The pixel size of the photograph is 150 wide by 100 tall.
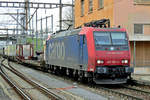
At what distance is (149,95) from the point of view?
1277 centimetres

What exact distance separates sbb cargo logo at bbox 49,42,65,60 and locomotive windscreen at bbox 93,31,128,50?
4836 mm

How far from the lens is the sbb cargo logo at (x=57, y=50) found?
2030cm

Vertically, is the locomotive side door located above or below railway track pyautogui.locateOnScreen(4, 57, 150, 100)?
above

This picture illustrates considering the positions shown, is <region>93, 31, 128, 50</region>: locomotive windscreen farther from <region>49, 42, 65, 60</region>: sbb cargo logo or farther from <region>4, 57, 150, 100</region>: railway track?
<region>49, 42, 65, 60</region>: sbb cargo logo

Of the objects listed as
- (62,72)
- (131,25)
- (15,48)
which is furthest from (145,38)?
(15,48)

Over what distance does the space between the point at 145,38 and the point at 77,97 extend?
13.3 metres

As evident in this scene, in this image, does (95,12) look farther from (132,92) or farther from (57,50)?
(132,92)

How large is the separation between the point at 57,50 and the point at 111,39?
6.75m

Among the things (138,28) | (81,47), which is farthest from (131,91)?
A: (138,28)

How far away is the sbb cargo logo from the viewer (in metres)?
20.3

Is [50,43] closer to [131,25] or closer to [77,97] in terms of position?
[131,25]

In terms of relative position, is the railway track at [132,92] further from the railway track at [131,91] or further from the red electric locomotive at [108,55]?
A: the red electric locomotive at [108,55]

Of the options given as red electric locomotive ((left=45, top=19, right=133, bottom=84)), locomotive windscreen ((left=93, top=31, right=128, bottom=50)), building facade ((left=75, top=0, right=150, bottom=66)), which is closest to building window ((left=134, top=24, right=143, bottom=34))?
building facade ((left=75, top=0, right=150, bottom=66))

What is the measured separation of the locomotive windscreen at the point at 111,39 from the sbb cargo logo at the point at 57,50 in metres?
4.84
